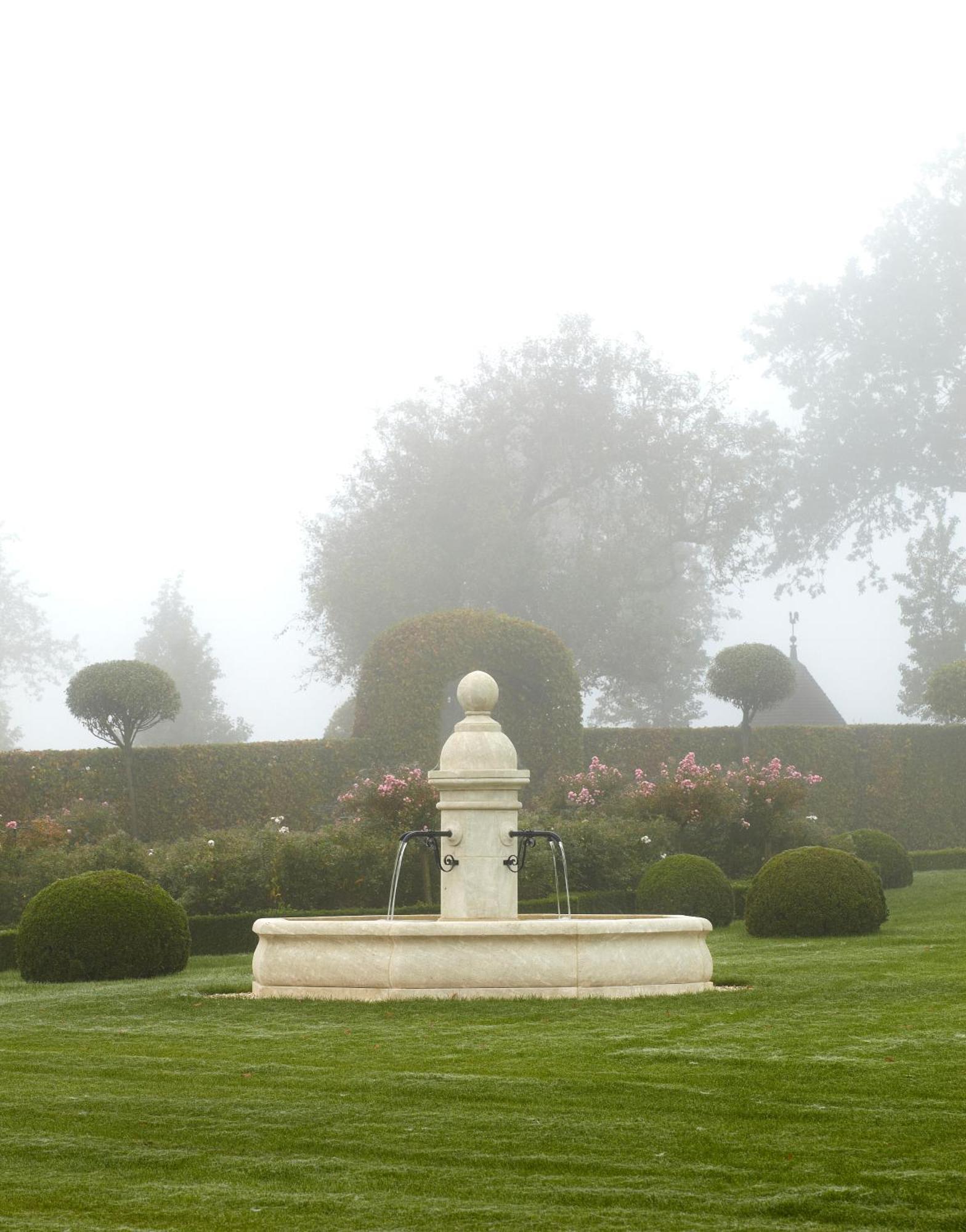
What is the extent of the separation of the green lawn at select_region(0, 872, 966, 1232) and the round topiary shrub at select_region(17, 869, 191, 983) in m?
2.18

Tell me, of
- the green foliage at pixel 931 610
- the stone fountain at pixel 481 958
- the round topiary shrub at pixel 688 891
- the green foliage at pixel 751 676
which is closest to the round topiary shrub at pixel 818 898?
the round topiary shrub at pixel 688 891

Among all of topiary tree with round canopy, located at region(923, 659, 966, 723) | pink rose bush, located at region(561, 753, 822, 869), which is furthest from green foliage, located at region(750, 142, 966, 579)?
pink rose bush, located at region(561, 753, 822, 869)

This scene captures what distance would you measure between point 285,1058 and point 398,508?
3227cm

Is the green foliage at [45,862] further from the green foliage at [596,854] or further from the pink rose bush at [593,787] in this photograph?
the pink rose bush at [593,787]

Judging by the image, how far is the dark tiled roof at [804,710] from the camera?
3622cm

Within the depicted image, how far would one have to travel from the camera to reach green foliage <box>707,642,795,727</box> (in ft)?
88.9

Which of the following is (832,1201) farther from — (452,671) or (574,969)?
(452,671)

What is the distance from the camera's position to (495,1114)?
6.19 m

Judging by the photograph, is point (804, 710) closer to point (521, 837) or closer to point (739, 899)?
point (739, 899)

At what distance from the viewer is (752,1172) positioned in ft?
17.1

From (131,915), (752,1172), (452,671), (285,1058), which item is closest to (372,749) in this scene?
(452,671)

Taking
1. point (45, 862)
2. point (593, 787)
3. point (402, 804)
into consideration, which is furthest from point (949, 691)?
point (45, 862)

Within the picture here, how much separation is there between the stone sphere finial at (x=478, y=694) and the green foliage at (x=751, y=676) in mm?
16408

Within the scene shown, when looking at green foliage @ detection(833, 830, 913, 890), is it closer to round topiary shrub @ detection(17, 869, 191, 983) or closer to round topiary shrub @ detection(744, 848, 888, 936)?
round topiary shrub @ detection(744, 848, 888, 936)
